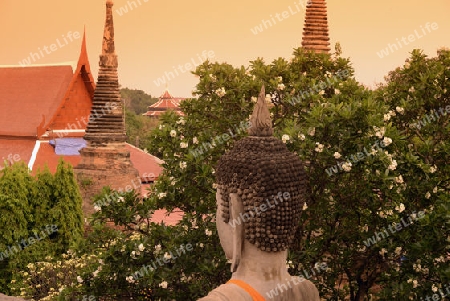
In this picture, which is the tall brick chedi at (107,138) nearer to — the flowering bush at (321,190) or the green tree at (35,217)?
the green tree at (35,217)

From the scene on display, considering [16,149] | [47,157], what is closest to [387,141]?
[47,157]

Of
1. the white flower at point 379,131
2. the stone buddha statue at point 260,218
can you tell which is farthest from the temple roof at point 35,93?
the stone buddha statue at point 260,218

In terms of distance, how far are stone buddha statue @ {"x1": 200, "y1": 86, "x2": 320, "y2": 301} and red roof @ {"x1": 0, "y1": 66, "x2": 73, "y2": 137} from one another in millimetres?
27196

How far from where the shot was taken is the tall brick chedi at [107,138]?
30.2 m

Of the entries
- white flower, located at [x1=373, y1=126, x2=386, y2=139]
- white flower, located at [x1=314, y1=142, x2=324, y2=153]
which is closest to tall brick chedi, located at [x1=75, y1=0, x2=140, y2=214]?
white flower, located at [x1=314, y1=142, x2=324, y2=153]

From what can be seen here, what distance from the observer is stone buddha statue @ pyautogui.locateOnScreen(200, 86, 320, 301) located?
625 centimetres

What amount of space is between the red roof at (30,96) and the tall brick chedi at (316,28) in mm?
13676

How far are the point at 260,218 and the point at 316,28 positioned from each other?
56.1ft

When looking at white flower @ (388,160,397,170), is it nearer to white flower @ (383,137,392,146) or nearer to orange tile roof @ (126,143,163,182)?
white flower @ (383,137,392,146)

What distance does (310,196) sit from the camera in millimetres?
12180

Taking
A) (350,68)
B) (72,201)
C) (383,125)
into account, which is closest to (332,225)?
(383,125)

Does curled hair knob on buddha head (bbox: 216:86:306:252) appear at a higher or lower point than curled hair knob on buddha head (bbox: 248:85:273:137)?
lower

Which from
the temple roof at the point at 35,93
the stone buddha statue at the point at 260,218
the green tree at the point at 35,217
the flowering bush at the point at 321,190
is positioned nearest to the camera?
the stone buddha statue at the point at 260,218

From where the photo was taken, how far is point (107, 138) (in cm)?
3072
